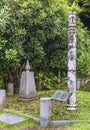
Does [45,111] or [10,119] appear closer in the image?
[45,111]

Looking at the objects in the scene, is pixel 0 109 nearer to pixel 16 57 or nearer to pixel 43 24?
pixel 16 57

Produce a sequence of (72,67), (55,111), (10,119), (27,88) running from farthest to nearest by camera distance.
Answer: (27,88) < (72,67) < (55,111) < (10,119)

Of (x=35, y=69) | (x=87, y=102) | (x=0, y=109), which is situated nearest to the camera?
(x=0, y=109)

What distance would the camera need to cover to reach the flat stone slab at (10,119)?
549cm

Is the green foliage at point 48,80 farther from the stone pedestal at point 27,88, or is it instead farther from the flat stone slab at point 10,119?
the flat stone slab at point 10,119

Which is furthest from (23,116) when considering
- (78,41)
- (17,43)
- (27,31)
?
(78,41)

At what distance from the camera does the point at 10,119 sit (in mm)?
5684

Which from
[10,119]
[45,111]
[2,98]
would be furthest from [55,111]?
[2,98]

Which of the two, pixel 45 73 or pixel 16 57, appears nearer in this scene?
Result: pixel 16 57

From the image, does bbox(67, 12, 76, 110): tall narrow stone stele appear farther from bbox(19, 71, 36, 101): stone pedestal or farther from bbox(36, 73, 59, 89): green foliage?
bbox(36, 73, 59, 89): green foliage

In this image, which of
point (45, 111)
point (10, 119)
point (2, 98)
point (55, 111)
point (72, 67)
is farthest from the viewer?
point (2, 98)

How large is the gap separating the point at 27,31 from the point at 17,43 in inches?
24.8

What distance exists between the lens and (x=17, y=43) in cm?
780

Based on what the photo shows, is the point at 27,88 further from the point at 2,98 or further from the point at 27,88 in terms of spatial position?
the point at 2,98
